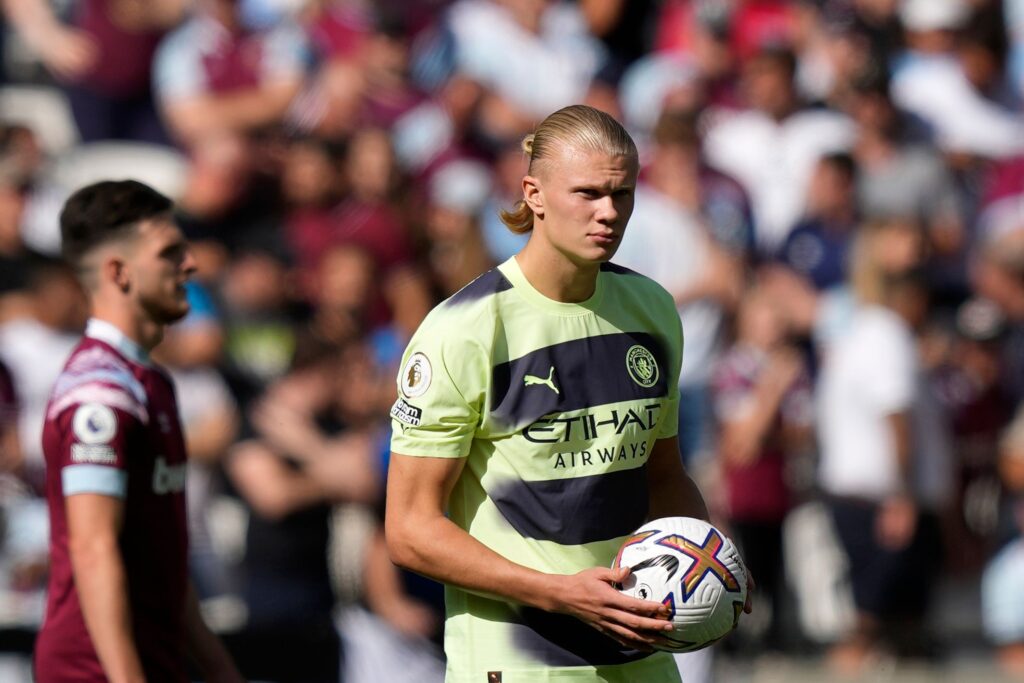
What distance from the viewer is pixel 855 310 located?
1005 centimetres

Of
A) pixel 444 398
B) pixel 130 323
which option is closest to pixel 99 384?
pixel 130 323

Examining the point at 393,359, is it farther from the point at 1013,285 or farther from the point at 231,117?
the point at 1013,285

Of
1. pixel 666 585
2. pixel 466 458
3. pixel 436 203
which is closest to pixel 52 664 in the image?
pixel 466 458

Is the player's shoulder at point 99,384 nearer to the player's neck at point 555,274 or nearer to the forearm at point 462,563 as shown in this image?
the forearm at point 462,563

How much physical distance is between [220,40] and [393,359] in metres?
3.20

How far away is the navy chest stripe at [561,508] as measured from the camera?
434 centimetres

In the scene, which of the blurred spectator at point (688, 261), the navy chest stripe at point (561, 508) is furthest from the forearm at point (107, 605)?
the blurred spectator at point (688, 261)

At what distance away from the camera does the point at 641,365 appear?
179 inches

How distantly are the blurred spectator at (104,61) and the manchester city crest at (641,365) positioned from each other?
756 centimetres

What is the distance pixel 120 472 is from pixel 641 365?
1580mm

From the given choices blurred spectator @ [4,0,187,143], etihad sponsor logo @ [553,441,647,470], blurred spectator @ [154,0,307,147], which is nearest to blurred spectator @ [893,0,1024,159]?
blurred spectator @ [154,0,307,147]

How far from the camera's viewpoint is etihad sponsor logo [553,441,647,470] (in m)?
4.35

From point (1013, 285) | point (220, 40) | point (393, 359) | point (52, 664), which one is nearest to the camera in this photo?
point (52, 664)

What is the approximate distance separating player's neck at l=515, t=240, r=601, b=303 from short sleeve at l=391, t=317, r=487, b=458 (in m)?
0.29
